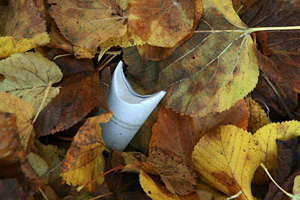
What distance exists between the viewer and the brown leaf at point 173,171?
0.59 meters

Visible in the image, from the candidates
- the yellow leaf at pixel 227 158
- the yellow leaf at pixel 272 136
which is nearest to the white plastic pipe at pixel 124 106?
the yellow leaf at pixel 227 158

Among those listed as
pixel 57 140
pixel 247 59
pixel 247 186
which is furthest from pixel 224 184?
pixel 57 140

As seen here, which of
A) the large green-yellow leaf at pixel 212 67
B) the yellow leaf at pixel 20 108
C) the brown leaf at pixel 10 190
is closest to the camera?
the brown leaf at pixel 10 190

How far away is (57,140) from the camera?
0.69 m

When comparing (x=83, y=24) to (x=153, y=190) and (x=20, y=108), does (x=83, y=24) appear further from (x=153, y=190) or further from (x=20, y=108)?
(x=153, y=190)

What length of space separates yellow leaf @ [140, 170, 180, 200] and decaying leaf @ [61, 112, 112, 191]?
0.10 meters

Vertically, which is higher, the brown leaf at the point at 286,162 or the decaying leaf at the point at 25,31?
Answer: the decaying leaf at the point at 25,31

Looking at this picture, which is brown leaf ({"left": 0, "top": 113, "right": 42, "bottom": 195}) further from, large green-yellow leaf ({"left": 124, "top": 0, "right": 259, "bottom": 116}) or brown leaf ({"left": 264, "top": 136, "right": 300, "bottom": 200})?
brown leaf ({"left": 264, "top": 136, "right": 300, "bottom": 200})

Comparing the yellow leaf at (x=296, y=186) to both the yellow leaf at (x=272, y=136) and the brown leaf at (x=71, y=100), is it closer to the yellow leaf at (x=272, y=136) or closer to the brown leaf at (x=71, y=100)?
the yellow leaf at (x=272, y=136)

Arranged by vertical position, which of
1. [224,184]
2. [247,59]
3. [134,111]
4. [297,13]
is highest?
[297,13]

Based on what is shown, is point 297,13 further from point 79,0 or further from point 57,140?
point 57,140

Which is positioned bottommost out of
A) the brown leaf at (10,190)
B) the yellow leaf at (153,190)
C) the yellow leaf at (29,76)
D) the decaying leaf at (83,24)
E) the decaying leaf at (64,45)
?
the yellow leaf at (153,190)

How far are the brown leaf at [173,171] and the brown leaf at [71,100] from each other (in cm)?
15

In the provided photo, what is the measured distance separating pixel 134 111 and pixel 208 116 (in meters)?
0.18
